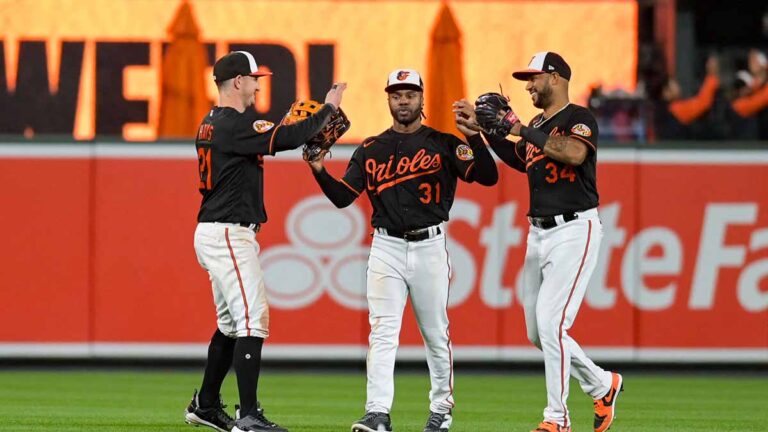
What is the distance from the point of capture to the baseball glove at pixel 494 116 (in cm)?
754

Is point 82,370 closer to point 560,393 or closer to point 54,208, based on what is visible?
point 54,208

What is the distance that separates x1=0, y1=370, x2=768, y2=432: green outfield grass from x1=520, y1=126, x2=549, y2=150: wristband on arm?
1.90 metres

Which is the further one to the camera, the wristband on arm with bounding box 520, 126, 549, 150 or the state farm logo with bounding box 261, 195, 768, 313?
the state farm logo with bounding box 261, 195, 768, 313

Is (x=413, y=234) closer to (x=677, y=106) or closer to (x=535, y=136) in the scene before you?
(x=535, y=136)

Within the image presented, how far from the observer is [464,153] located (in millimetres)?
7707

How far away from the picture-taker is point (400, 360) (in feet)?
40.1

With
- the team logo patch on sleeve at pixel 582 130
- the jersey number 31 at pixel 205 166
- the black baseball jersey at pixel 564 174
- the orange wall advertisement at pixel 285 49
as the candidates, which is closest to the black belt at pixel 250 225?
the jersey number 31 at pixel 205 166

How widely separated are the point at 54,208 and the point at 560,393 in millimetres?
6100

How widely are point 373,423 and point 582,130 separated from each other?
193 centimetres

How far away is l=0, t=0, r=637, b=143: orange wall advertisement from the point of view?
1330 centimetres

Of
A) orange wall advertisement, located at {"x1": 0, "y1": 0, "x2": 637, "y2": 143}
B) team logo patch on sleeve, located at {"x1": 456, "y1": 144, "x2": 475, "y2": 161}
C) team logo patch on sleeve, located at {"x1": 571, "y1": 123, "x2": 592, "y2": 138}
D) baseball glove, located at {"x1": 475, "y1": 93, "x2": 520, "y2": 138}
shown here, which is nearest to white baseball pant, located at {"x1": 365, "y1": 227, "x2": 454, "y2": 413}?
team logo patch on sleeve, located at {"x1": 456, "y1": 144, "x2": 475, "y2": 161}

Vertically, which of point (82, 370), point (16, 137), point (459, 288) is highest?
point (16, 137)

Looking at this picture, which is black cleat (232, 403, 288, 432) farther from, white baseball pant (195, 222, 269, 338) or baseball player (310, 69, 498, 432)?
baseball player (310, 69, 498, 432)

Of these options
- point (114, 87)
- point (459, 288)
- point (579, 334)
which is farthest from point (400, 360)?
point (114, 87)
